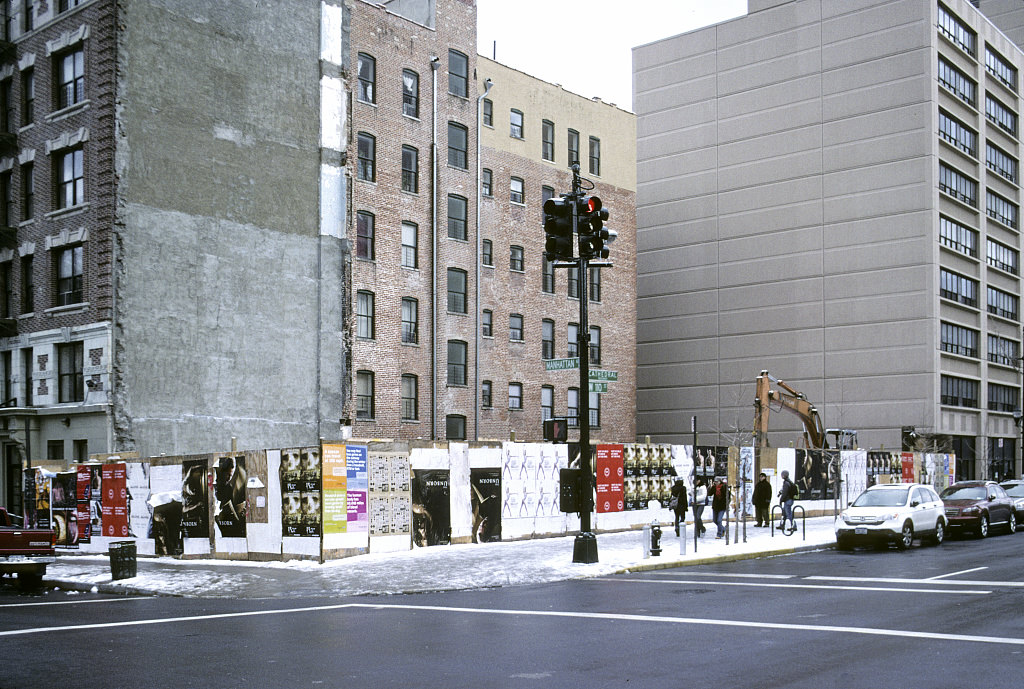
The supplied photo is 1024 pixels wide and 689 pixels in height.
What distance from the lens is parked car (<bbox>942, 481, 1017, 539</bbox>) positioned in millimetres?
30703

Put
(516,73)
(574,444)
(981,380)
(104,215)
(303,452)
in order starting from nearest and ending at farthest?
(303,452) → (574,444) → (104,215) → (516,73) → (981,380)

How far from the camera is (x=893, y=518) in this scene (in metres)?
26.7

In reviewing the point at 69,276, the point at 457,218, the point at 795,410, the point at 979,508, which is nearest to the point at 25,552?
the point at 69,276

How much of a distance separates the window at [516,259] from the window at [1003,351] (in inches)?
1454

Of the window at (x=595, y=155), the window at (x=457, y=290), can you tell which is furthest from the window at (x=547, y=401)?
the window at (x=595, y=155)

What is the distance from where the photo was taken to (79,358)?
120ft

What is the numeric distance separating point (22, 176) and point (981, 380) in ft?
191

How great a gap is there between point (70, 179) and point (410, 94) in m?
16.0

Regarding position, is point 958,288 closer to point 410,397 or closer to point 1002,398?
point 1002,398

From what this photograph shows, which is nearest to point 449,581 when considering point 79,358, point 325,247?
point 79,358

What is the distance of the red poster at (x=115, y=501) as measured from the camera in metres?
28.0

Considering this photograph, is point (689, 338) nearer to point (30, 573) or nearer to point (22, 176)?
point (22, 176)

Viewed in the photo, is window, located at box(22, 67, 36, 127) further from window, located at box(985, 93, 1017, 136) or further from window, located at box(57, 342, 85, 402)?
window, located at box(985, 93, 1017, 136)

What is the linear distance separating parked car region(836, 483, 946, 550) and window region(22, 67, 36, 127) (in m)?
30.7
